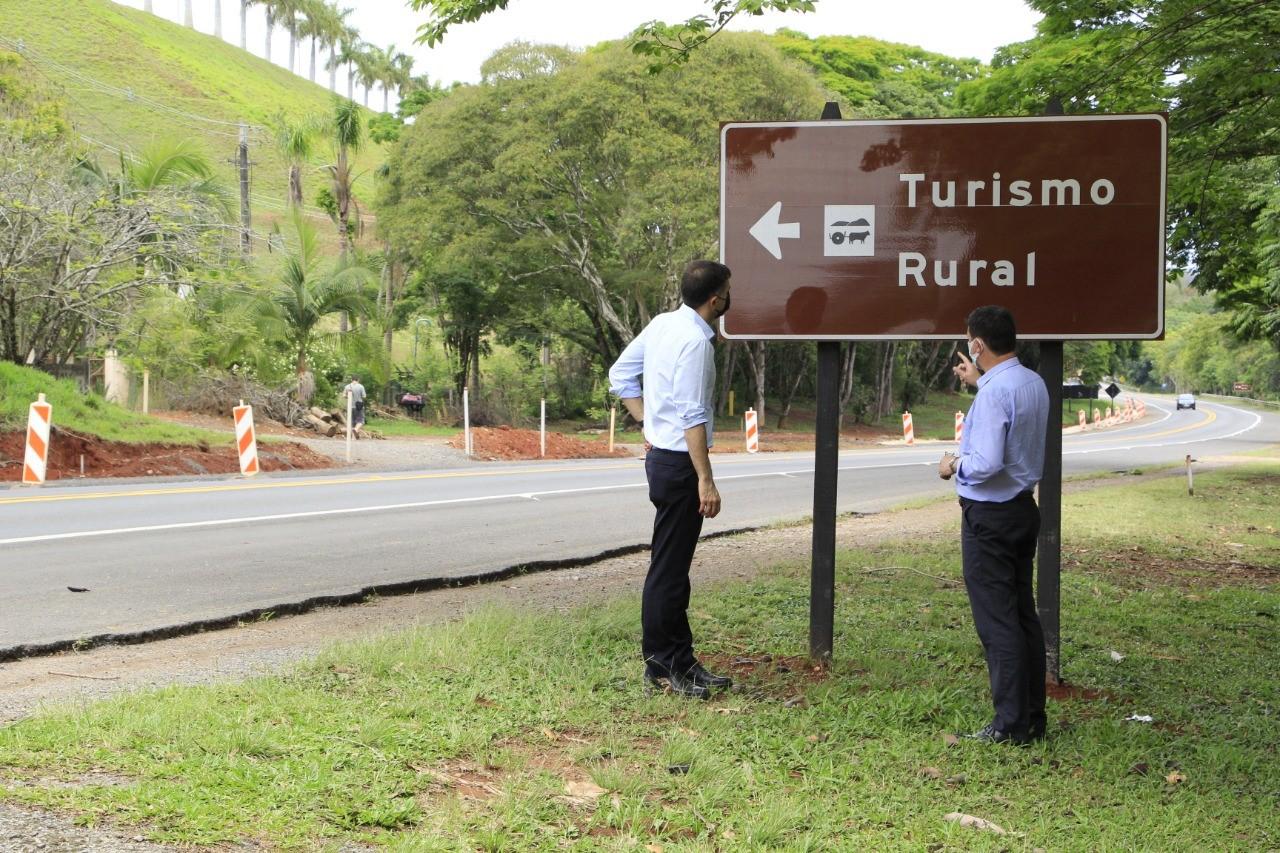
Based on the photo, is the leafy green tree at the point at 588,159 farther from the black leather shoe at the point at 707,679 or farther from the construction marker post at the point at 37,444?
the black leather shoe at the point at 707,679

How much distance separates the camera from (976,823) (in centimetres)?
398

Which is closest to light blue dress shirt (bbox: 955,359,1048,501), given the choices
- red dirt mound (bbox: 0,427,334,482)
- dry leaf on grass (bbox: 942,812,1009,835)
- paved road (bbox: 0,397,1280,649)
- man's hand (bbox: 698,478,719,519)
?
man's hand (bbox: 698,478,719,519)

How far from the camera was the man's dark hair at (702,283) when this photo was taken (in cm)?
523

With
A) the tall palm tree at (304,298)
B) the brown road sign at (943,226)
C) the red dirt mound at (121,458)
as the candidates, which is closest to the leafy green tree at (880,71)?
the tall palm tree at (304,298)

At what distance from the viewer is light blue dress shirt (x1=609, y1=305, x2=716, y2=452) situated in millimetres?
5090

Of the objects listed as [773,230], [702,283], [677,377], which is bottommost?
[677,377]

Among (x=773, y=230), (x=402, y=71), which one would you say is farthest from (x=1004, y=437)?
(x=402, y=71)

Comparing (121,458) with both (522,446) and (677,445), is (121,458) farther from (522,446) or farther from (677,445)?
(677,445)

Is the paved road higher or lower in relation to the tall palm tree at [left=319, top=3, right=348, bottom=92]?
lower

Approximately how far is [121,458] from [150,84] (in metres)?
87.1

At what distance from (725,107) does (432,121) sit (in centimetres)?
850

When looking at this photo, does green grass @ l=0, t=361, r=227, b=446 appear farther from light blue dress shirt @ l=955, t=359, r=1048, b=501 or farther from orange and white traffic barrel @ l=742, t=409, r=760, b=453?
light blue dress shirt @ l=955, t=359, r=1048, b=501

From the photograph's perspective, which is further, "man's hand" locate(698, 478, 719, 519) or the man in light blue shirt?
"man's hand" locate(698, 478, 719, 519)

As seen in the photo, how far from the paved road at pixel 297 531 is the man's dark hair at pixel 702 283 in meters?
3.65
